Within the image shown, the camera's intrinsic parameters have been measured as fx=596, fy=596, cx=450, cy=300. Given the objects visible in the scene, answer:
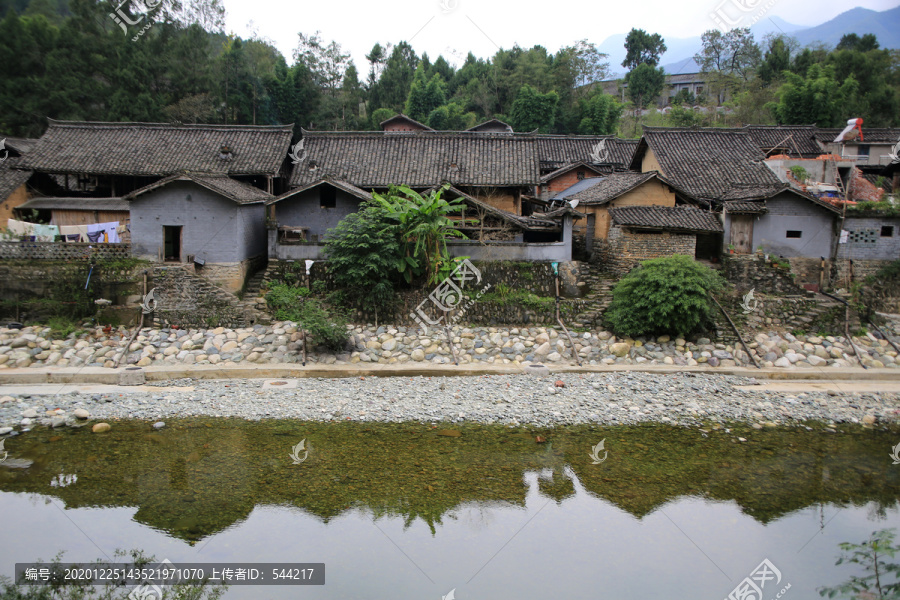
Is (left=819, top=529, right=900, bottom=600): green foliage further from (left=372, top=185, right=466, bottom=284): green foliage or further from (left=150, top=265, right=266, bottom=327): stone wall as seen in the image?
(left=150, top=265, right=266, bottom=327): stone wall

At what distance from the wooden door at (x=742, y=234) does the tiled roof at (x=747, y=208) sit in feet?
0.99

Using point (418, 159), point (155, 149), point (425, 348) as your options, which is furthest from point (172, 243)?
point (418, 159)

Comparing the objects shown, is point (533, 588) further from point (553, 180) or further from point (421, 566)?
point (553, 180)

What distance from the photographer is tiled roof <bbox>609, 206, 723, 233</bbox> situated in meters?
18.3

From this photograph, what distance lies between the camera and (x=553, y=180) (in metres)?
27.0

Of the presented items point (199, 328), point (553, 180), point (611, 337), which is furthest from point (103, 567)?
point (553, 180)

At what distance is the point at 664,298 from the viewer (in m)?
16.3

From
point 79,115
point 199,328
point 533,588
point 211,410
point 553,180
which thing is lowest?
point 533,588

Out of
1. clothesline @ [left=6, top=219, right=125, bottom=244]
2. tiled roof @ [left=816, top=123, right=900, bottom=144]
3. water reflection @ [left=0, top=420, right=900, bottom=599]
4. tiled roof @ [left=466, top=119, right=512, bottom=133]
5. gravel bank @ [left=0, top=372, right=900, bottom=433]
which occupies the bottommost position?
water reflection @ [left=0, top=420, right=900, bottom=599]

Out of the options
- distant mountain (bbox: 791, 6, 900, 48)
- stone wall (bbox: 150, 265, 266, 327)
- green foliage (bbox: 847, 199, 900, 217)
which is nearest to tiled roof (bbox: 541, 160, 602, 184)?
green foliage (bbox: 847, 199, 900, 217)

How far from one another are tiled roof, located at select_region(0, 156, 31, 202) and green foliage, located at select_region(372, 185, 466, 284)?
12903 mm

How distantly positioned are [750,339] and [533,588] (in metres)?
12.1

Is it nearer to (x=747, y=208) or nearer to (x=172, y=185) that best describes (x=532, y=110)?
(x=747, y=208)

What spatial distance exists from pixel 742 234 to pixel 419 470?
46.5 ft
